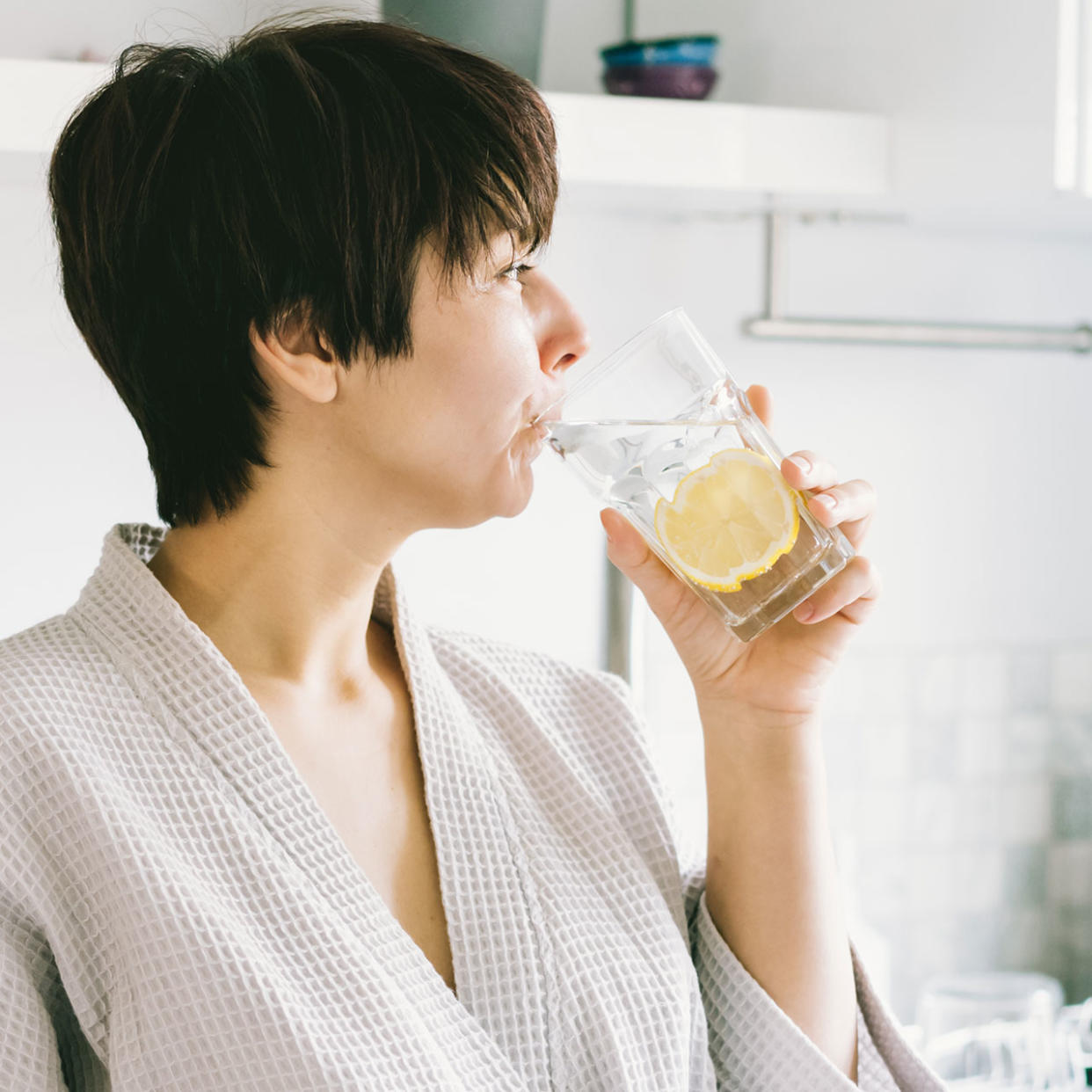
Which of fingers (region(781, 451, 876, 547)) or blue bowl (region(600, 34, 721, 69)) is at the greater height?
blue bowl (region(600, 34, 721, 69))

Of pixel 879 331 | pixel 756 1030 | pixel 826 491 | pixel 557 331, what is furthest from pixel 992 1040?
pixel 557 331

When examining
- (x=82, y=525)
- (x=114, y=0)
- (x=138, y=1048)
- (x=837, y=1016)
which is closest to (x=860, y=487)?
(x=837, y=1016)

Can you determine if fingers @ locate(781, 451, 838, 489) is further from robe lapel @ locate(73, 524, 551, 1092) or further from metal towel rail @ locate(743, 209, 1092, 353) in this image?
metal towel rail @ locate(743, 209, 1092, 353)

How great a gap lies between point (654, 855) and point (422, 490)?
35 cm

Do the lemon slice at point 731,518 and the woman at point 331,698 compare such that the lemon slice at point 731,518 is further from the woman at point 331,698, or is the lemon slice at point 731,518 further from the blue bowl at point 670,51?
the blue bowl at point 670,51

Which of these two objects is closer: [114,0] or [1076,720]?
[114,0]

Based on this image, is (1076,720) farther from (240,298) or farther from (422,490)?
(240,298)

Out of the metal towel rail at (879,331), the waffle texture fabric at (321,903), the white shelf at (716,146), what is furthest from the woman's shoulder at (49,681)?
the metal towel rail at (879,331)

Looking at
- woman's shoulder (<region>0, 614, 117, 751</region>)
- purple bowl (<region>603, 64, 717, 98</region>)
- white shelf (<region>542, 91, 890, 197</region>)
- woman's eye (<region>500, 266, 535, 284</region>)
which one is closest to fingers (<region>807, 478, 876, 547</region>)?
woman's eye (<region>500, 266, 535, 284</region>)

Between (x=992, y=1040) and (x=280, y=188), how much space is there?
4.35 ft

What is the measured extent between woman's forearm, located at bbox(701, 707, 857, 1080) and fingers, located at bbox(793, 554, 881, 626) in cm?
10

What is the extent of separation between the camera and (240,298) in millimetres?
882

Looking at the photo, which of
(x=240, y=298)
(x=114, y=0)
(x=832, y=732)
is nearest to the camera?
(x=240, y=298)

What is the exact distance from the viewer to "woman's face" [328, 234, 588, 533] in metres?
0.90
